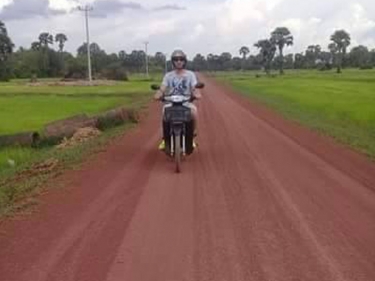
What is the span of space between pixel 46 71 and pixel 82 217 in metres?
135

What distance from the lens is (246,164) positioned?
40.5 feet

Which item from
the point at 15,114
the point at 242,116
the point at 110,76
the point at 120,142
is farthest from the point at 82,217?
the point at 110,76

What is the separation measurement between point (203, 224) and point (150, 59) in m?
183

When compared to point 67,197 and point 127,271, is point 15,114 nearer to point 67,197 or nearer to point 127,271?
point 67,197

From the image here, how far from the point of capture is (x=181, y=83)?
12.4 metres

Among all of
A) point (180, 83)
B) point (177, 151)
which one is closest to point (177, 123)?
point (177, 151)

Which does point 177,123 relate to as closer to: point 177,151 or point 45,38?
point 177,151

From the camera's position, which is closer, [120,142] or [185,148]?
[185,148]

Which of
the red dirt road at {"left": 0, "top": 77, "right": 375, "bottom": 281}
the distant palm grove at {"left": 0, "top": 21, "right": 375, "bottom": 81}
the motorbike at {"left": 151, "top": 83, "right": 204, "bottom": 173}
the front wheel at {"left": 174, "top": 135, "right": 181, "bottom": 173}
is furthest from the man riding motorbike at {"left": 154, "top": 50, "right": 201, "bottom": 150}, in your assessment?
the distant palm grove at {"left": 0, "top": 21, "right": 375, "bottom": 81}

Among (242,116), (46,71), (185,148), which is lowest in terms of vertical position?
(46,71)

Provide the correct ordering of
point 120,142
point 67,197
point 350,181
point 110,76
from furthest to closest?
point 110,76 → point 120,142 → point 350,181 → point 67,197

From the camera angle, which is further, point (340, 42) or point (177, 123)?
point (340, 42)

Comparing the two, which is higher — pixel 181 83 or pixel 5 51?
pixel 181 83

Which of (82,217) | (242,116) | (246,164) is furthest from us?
(242,116)
